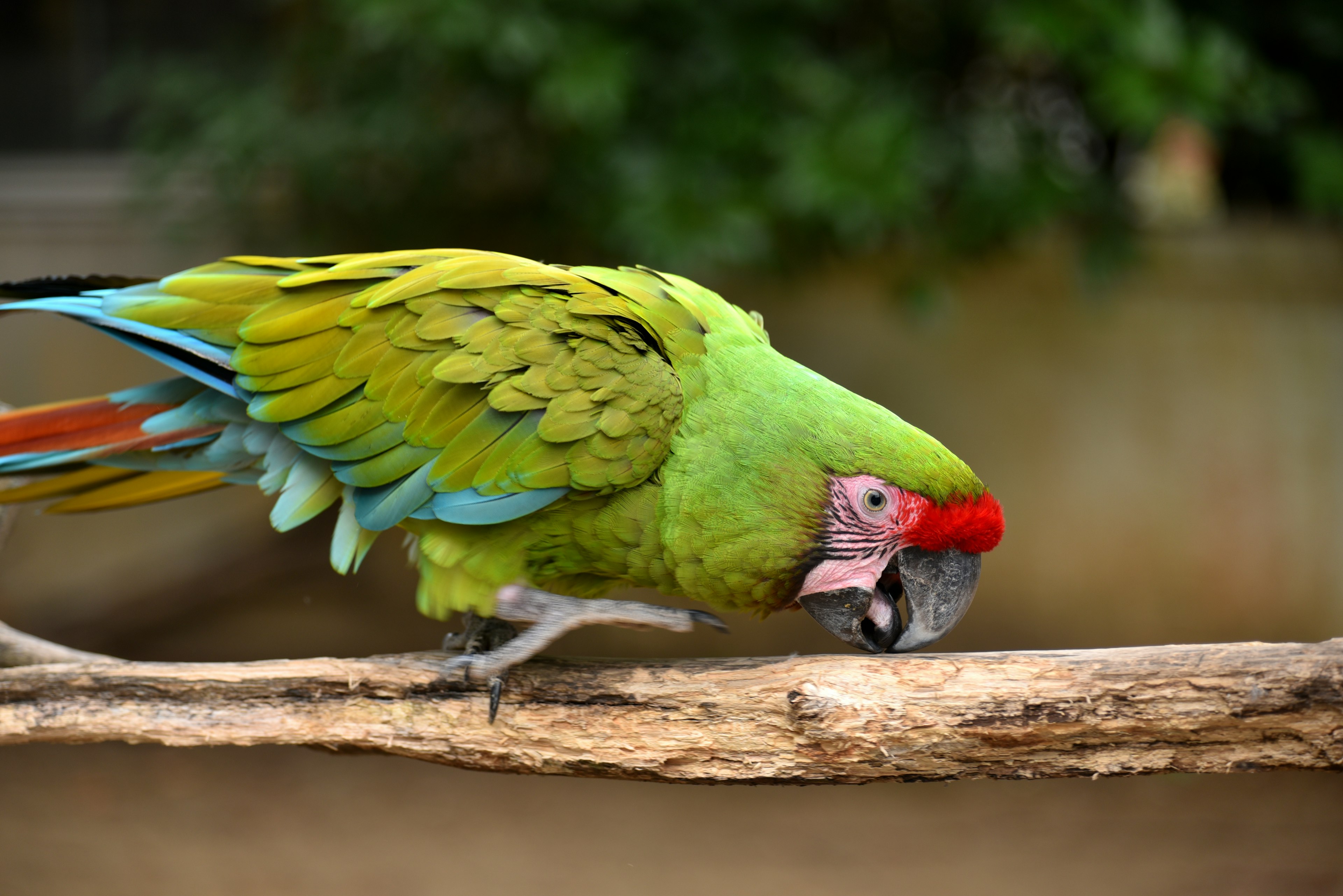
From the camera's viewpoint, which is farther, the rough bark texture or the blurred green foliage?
the blurred green foliage

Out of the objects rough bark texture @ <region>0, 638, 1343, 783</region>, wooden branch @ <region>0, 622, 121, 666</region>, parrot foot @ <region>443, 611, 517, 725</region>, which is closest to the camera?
rough bark texture @ <region>0, 638, 1343, 783</region>

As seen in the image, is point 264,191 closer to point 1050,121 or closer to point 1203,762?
point 1050,121

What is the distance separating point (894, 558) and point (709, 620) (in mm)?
325

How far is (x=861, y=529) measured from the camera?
170 centimetres

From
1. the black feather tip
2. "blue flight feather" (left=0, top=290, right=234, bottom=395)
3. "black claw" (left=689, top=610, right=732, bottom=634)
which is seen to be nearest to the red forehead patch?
"black claw" (left=689, top=610, right=732, bottom=634)

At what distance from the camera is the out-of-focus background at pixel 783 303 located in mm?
3561

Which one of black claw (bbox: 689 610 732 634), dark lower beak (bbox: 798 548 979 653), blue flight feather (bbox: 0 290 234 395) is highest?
blue flight feather (bbox: 0 290 234 395)

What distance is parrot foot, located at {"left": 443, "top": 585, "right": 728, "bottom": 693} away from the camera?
175 centimetres

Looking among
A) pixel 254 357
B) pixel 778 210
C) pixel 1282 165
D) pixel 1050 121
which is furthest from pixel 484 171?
pixel 1282 165

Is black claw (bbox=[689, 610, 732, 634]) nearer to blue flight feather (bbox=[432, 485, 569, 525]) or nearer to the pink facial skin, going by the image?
the pink facial skin

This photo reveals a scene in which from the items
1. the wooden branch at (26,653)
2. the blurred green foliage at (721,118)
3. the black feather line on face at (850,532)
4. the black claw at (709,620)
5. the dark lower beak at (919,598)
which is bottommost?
→ the wooden branch at (26,653)

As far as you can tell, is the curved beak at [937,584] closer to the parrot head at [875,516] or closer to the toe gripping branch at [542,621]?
the parrot head at [875,516]

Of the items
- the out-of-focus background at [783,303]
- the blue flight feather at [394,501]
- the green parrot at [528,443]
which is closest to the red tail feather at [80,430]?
the green parrot at [528,443]

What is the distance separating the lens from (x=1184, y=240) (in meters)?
4.64
